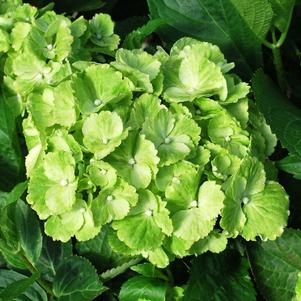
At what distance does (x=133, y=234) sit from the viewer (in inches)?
43.9

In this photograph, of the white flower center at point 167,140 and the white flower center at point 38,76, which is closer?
the white flower center at point 167,140

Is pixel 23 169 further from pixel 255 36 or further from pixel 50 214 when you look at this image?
pixel 255 36

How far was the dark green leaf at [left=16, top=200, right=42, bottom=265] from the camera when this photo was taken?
4.55 feet

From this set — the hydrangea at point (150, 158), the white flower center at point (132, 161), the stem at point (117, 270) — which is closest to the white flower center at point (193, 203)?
the hydrangea at point (150, 158)

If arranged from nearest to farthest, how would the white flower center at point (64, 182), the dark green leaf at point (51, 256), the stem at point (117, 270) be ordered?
1. the white flower center at point (64, 182)
2. the stem at point (117, 270)
3. the dark green leaf at point (51, 256)

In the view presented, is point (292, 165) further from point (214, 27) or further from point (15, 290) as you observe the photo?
point (15, 290)

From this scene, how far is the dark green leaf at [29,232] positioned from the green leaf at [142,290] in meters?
0.18

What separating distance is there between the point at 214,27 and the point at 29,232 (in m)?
0.56

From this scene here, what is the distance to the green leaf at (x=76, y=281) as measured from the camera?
130cm

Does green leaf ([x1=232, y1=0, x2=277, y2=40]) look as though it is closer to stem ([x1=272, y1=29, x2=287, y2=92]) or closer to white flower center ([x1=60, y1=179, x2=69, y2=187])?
stem ([x1=272, y1=29, x2=287, y2=92])

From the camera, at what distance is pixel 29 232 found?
1.40 m

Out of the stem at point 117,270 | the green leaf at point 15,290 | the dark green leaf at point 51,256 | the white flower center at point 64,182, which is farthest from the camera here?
the dark green leaf at point 51,256

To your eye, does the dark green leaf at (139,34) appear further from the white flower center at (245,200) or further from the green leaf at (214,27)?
the white flower center at (245,200)

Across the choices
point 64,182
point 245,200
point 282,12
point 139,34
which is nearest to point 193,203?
point 245,200
